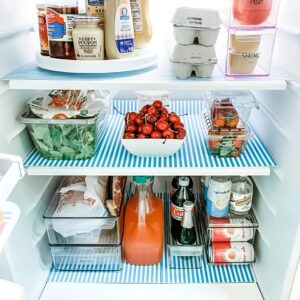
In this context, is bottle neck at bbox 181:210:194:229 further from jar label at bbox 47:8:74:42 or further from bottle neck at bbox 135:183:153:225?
jar label at bbox 47:8:74:42

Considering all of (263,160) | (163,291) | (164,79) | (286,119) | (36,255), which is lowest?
(163,291)

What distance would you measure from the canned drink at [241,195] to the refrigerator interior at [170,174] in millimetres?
41

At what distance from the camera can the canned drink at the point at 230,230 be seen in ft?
3.96

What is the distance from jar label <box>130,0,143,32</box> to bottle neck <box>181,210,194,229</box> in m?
0.63

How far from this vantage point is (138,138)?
3.37 feet

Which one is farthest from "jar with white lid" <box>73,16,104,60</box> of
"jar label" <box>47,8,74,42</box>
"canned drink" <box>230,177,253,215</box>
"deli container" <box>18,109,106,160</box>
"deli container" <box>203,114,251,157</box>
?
"canned drink" <box>230,177,253,215</box>

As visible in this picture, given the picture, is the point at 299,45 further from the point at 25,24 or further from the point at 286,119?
the point at 25,24

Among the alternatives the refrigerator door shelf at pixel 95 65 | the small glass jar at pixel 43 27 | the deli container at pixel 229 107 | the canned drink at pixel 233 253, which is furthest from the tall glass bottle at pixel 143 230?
the small glass jar at pixel 43 27

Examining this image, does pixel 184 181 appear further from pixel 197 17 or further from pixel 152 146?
pixel 197 17

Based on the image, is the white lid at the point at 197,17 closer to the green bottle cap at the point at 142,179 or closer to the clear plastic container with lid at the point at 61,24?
the clear plastic container with lid at the point at 61,24

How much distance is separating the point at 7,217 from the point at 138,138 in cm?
45

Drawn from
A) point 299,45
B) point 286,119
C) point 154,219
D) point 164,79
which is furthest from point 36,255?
point 299,45

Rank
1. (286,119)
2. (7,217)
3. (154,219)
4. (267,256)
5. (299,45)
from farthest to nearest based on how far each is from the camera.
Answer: (154,219)
(267,256)
(286,119)
(299,45)
(7,217)

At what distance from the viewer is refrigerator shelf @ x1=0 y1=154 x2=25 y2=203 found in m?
0.58
